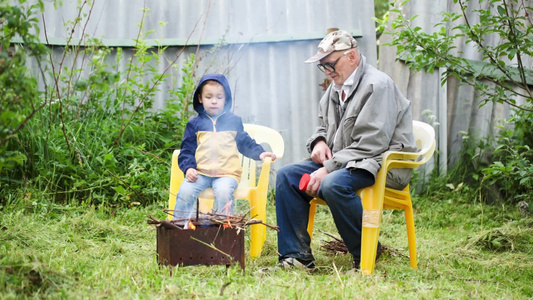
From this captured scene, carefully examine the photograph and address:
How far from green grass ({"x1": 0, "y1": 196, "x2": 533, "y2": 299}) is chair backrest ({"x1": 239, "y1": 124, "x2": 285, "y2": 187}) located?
50 centimetres

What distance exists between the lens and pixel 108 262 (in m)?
3.58

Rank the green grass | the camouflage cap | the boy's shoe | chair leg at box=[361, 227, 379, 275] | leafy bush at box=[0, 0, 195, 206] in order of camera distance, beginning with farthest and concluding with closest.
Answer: leafy bush at box=[0, 0, 195, 206] < the camouflage cap < the boy's shoe < chair leg at box=[361, 227, 379, 275] < the green grass

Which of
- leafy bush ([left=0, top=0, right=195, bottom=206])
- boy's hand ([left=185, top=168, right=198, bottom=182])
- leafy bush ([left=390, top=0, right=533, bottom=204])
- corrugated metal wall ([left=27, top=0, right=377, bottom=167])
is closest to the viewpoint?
boy's hand ([left=185, top=168, right=198, bottom=182])

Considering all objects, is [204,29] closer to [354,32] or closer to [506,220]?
[354,32]

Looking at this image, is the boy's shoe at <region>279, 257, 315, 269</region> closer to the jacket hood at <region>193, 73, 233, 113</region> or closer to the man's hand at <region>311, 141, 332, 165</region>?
the man's hand at <region>311, 141, 332, 165</region>

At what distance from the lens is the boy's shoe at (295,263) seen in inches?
145

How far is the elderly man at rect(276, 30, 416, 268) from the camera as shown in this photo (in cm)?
361

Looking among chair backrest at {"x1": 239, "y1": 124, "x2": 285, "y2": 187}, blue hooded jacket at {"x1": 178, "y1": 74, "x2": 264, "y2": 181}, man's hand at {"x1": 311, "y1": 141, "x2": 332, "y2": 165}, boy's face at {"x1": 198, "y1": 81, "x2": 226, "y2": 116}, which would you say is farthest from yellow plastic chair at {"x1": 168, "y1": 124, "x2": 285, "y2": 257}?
boy's face at {"x1": 198, "y1": 81, "x2": 226, "y2": 116}

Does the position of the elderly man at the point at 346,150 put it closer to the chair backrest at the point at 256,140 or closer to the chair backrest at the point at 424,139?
the chair backrest at the point at 424,139

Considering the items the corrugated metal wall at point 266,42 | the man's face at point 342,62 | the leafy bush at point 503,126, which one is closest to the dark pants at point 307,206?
the man's face at point 342,62

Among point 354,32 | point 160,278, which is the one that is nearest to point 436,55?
point 354,32

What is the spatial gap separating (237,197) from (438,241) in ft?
5.67

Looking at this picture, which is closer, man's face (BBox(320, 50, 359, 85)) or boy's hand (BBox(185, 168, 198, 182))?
man's face (BBox(320, 50, 359, 85))

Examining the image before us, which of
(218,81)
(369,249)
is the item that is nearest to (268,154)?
(218,81)
